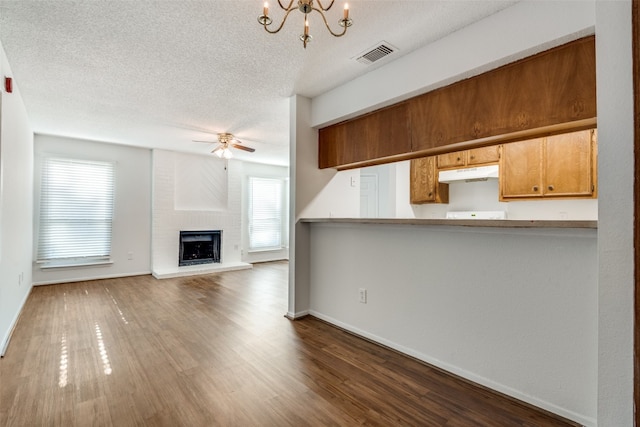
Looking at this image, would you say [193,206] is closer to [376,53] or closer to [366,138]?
[366,138]

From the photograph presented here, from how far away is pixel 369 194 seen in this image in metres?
5.61

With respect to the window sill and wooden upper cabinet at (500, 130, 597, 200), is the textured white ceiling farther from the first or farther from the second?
the window sill

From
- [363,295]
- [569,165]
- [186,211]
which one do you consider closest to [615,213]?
[363,295]

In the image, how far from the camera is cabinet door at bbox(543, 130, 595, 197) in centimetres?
320

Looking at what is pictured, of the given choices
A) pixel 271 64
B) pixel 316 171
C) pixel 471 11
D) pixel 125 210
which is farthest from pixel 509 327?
pixel 125 210

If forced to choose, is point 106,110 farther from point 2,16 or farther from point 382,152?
point 382,152

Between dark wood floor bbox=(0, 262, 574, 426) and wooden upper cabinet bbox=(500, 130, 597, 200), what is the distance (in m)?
2.62

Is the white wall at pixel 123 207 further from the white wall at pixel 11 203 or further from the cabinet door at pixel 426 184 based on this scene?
the cabinet door at pixel 426 184

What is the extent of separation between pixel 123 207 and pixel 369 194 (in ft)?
15.4

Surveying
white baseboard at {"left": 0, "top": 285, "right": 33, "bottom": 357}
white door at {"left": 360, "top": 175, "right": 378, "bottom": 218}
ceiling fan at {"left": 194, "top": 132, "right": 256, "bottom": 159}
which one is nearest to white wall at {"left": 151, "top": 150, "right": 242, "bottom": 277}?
ceiling fan at {"left": 194, "top": 132, "right": 256, "bottom": 159}

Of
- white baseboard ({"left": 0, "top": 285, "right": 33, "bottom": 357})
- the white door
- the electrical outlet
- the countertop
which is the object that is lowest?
Result: white baseboard ({"left": 0, "top": 285, "right": 33, "bottom": 357})

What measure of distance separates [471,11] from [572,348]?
2152 mm

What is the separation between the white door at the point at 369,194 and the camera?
18.3ft

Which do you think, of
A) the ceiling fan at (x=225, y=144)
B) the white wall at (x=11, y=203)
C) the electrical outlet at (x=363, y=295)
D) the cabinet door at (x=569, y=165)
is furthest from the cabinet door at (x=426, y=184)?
the white wall at (x=11, y=203)
